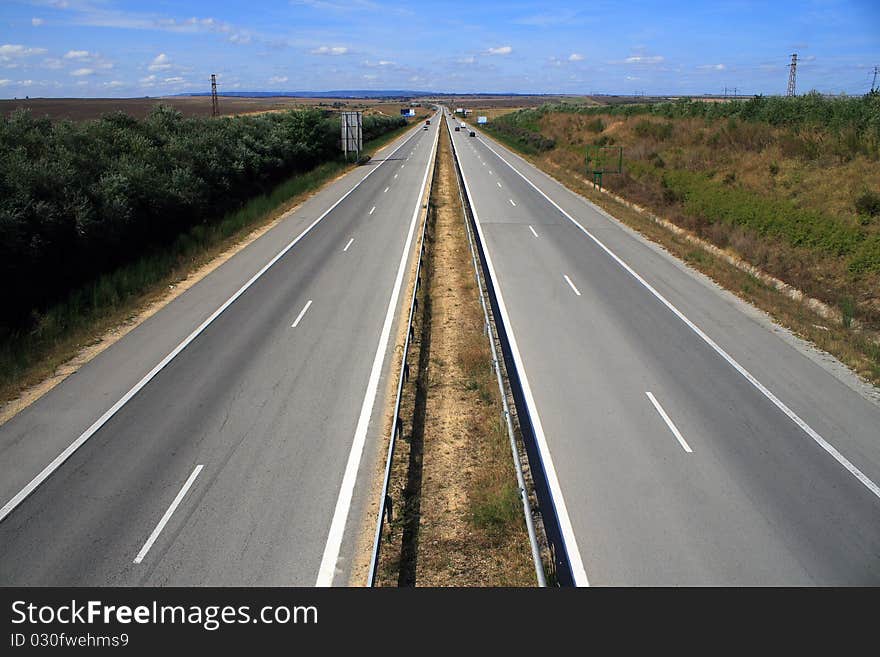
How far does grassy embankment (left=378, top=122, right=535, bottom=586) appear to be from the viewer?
8023 millimetres

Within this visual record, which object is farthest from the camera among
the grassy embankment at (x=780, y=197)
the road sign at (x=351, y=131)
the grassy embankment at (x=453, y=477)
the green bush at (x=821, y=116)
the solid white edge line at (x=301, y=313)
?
the road sign at (x=351, y=131)

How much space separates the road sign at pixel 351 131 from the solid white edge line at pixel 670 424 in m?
45.2

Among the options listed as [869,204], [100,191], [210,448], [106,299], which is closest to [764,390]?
[210,448]

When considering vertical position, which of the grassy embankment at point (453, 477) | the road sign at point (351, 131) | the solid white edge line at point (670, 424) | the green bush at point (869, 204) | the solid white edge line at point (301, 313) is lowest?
the grassy embankment at point (453, 477)

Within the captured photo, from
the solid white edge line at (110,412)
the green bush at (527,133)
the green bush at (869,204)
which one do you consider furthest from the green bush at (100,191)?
the green bush at (527,133)

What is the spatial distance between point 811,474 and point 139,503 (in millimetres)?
9671

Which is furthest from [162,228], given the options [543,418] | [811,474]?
[811,474]

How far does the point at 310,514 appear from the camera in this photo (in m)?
8.73

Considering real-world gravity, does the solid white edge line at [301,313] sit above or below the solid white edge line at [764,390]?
above

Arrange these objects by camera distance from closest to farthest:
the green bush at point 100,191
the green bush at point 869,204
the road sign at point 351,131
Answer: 1. the green bush at point 100,191
2. the green bush at point 869,204
3. the road sign at point 351,131

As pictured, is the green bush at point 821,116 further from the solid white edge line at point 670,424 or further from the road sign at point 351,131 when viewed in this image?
the road sign at point 351,131

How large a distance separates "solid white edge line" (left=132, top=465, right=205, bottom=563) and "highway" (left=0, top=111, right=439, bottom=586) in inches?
1.0

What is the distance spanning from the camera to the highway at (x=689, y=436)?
7953mm
